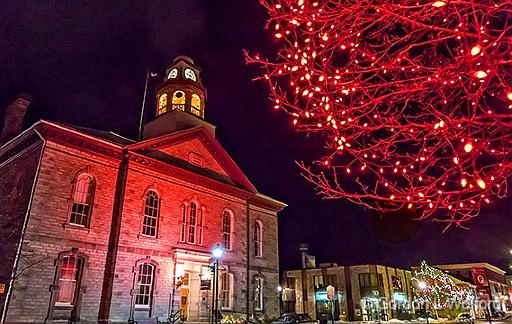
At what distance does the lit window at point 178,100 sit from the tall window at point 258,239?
984cm

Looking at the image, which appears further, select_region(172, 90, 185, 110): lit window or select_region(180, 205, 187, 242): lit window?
select_region(172, 90, 185, 110): lit window

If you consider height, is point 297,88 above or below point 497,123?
above

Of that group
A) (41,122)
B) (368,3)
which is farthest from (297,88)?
(41,122)

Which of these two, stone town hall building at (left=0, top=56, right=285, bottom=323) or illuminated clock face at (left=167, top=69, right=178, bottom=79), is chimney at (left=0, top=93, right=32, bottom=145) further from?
illuminated clock face at (left=167, top=69, right=178, bottom=79)

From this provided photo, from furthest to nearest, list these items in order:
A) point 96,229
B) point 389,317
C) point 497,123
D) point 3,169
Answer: point 389,317 < point 3,169 < point 96,229 < point 497,123

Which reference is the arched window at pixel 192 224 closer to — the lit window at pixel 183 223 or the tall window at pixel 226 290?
the lit window at pixel 183 223

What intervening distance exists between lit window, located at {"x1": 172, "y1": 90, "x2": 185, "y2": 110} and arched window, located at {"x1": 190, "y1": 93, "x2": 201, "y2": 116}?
0.66 meters

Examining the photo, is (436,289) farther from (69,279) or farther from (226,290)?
(69,279)

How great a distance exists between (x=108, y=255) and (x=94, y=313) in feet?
8.11

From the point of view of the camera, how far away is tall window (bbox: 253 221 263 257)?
2518cm

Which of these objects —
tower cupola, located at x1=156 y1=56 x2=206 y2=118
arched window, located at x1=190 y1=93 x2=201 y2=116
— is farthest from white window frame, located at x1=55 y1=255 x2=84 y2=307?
arched window, located at x1=190 y1=93 x2=201 y2=116

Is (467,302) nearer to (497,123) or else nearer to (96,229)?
(96,229)

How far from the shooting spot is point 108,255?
1672 cm

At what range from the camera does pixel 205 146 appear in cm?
2350
